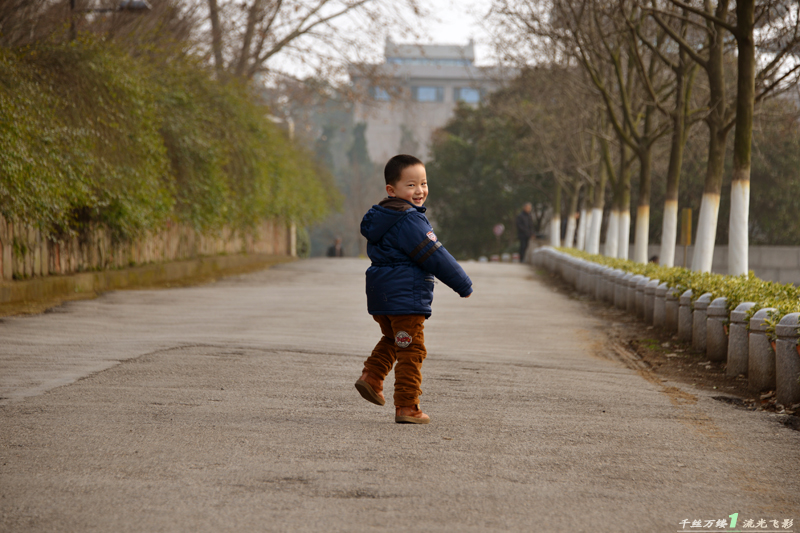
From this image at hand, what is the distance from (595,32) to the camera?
19.8 meters

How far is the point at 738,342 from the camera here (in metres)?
7.33

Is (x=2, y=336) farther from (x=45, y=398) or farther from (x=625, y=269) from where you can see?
(x=625, y=269)

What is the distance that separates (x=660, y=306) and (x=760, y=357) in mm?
3971

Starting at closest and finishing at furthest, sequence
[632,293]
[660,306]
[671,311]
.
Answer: [671,311] → [660,306] → [632,293]

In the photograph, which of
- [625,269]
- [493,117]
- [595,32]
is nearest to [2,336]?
[625,269]

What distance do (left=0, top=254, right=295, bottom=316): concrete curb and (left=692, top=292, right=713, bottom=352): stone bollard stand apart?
755 centimetres

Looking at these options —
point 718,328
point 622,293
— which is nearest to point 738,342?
point 718,328

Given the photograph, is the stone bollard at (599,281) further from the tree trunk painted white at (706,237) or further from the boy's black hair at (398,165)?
the boy's black hair at (398,165)

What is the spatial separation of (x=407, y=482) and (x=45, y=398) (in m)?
2.66

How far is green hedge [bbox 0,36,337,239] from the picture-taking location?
1082 cm

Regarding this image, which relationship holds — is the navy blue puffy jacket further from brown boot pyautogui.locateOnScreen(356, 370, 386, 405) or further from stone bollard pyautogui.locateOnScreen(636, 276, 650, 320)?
stone bollard pyautogui.locateOnScreen(636, 276, 650, 320)

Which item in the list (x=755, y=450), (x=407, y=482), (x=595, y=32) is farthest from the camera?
(x=595, y=32)

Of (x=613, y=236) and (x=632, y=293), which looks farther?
(x=613, y=236)

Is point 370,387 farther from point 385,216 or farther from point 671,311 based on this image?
point 671,311
